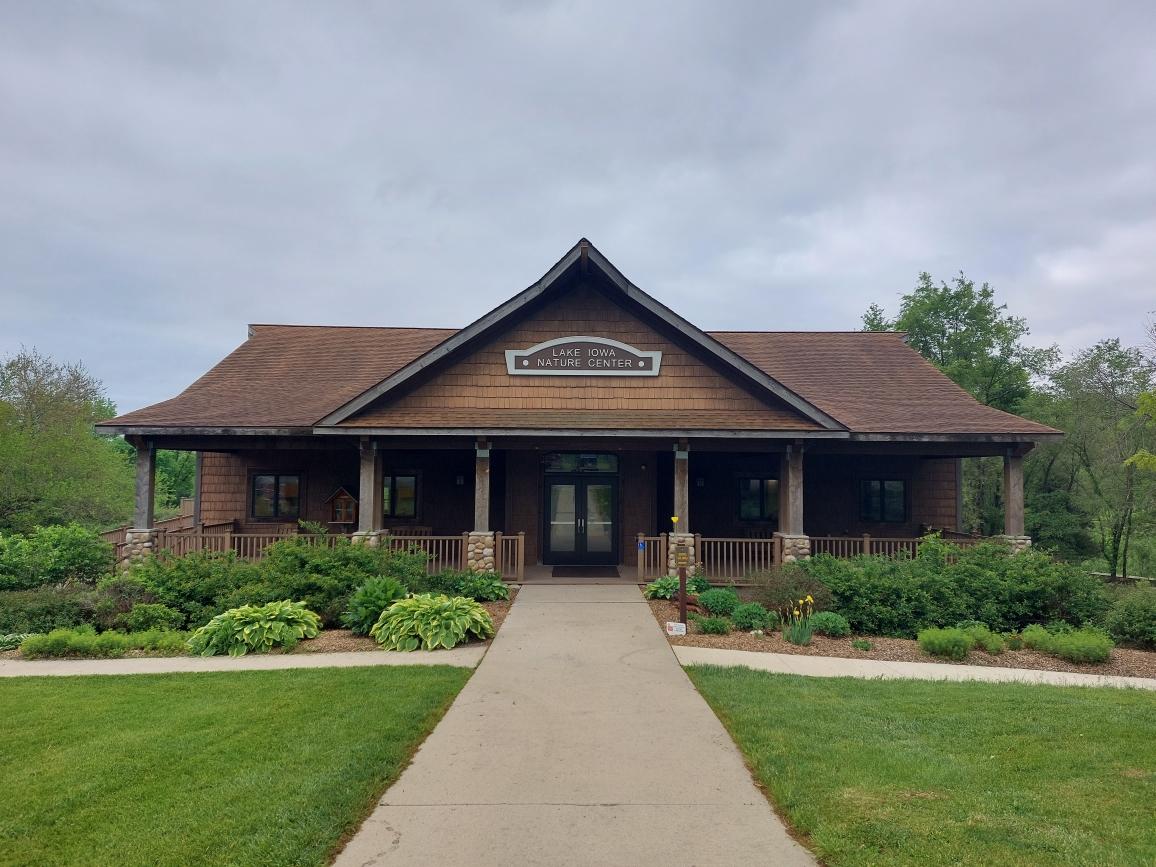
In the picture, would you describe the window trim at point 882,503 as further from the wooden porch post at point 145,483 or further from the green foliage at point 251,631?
the wooden porch post at point 145,483

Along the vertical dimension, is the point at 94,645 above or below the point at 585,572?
below

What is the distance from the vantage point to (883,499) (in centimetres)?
1670

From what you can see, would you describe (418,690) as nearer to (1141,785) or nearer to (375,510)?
(1141,785)

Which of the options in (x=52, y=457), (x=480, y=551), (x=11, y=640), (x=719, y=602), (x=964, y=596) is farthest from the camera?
(x=52, y=457)

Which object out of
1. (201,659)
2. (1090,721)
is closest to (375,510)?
(201,659)

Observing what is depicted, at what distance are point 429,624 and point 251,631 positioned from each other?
2.37 meters

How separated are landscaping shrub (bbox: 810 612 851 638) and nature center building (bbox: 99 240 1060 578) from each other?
9.43 ft

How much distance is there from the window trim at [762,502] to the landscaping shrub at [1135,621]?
280 inches

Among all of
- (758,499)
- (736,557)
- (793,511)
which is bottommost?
(736,557)

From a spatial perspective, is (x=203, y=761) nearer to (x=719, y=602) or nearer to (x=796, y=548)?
(x=719, y=602)

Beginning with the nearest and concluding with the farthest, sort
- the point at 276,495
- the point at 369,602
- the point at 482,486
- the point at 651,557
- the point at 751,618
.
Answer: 1. the point at 369,602
2. the point at 751,618
3. the point at 482,486
4. the point at 651,557
5. the point at 276,495

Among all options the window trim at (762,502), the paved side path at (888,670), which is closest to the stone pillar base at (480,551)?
the paved side path at (888,670)

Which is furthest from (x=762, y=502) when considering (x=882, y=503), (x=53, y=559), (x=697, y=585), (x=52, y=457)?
(x=52, y=457)

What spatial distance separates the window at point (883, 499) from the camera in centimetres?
1666
